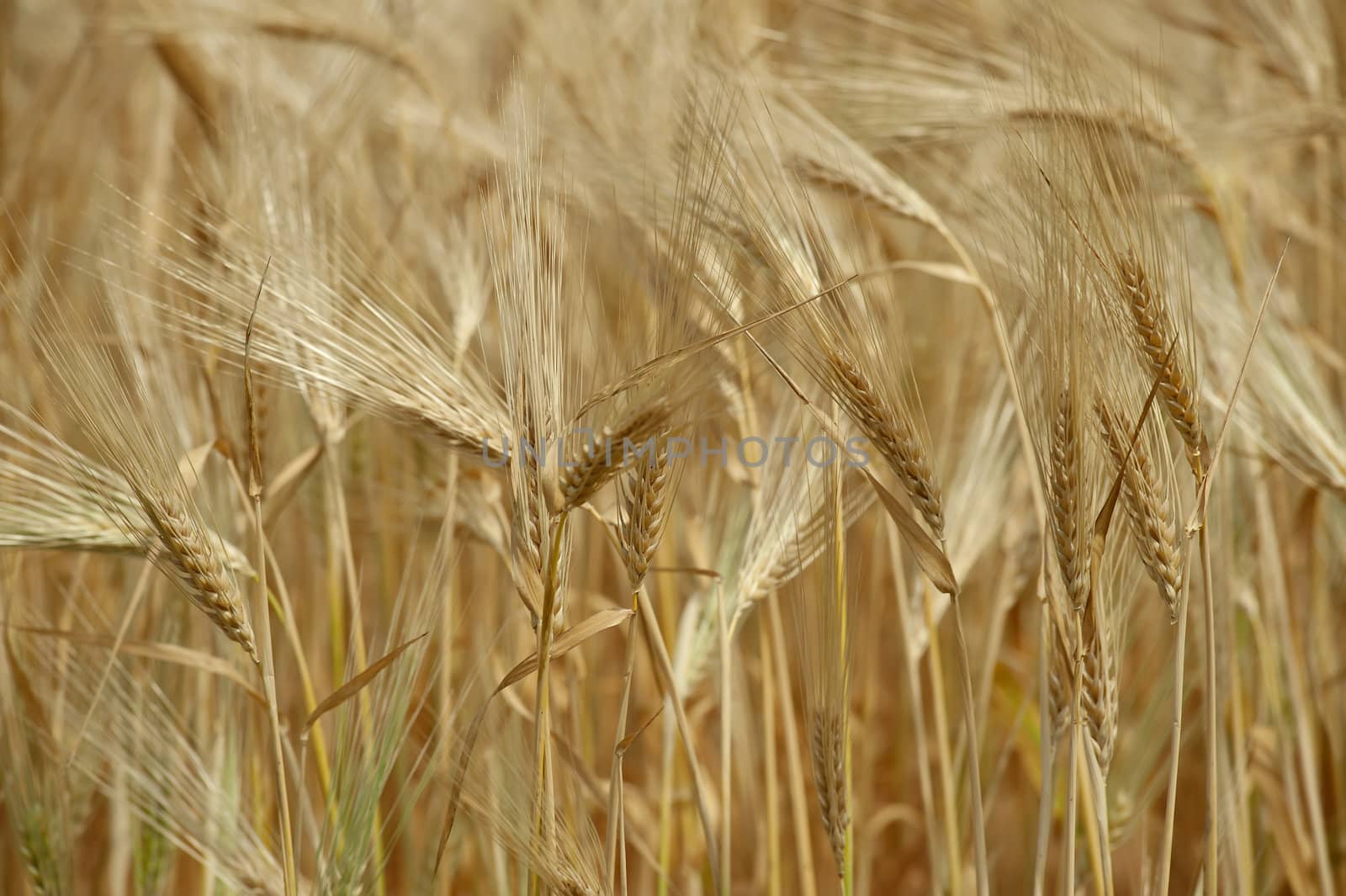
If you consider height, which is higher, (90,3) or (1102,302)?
(90,3)

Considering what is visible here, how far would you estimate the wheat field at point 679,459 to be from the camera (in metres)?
0.58

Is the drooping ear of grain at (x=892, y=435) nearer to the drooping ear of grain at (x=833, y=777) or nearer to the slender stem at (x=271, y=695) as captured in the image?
the drooping ear of grain at (x=833, y=777)

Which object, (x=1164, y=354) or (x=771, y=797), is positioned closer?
(x=1164, y=354)

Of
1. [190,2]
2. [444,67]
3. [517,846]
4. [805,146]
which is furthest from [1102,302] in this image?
[444,67]

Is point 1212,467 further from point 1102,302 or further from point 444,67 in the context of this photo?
point 444,67

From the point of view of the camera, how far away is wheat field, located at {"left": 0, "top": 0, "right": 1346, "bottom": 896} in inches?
23.0

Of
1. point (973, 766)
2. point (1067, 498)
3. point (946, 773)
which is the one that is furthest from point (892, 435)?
point (946, 773)

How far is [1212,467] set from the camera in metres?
0.55

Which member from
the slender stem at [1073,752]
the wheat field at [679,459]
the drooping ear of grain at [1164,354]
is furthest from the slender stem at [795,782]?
the drooping ear of grain at [1164,354]

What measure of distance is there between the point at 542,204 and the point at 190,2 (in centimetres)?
116

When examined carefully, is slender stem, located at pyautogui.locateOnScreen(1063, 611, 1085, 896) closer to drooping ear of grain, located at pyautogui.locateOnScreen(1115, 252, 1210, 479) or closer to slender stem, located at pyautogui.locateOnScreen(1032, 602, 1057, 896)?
slender stem, located at pyautogui.locateOnScreen(1032, 602, 1057, 896)

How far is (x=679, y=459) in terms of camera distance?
0.60 m

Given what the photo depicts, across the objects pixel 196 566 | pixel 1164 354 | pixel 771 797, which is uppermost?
pixel 1164 354

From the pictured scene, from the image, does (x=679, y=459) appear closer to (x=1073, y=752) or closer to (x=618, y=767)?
(x=618, y=767)
